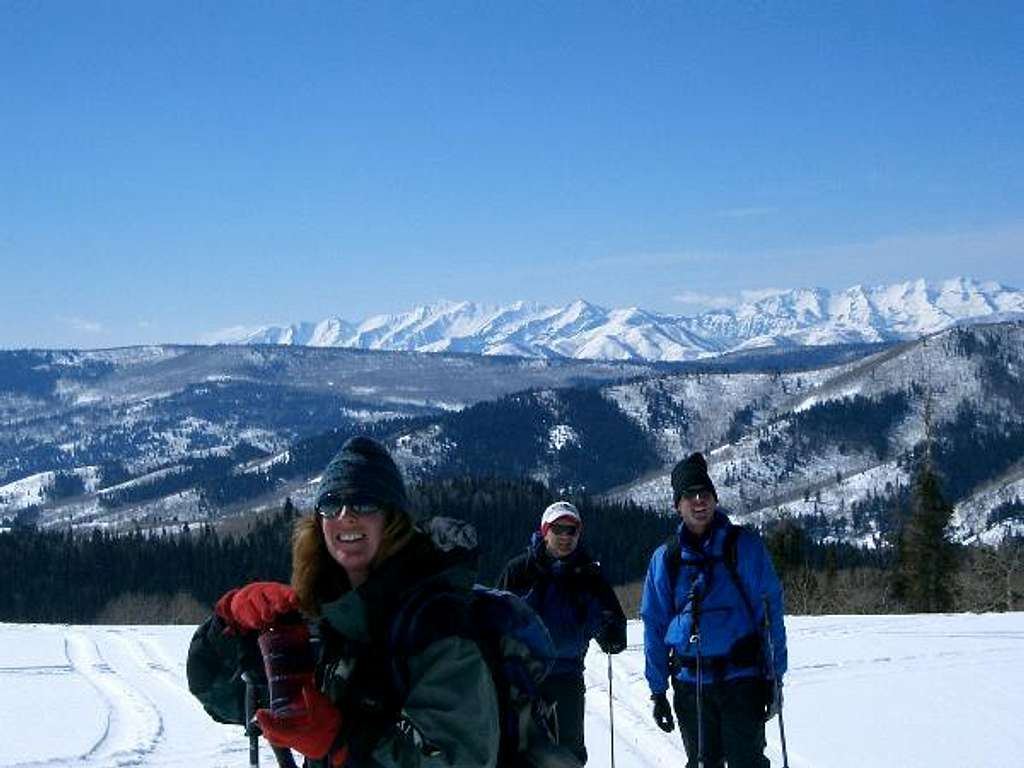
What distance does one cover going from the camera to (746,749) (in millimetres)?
6652

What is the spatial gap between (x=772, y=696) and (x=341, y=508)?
15.8 feet

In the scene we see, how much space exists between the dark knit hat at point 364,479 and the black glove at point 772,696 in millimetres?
4577

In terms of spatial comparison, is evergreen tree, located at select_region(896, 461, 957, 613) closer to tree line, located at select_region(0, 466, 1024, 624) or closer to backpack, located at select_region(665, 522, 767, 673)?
tree line, located at select_region(0, 466, 1024, 624)

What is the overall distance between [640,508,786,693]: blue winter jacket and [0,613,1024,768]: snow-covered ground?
328cm

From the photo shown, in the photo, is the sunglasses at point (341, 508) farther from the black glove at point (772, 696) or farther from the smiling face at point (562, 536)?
the smiling face at point (562, 536)

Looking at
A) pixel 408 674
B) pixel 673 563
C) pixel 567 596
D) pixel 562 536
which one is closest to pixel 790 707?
pixel 567 596

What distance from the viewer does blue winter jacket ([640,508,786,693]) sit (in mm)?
6727

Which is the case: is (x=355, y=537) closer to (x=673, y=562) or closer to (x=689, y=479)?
(x=689, y=479)

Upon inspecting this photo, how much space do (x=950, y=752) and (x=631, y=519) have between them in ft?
362

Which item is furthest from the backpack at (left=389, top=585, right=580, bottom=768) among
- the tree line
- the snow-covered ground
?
the tree line

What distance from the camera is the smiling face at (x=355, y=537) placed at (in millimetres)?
2920

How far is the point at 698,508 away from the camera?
6.79 metres

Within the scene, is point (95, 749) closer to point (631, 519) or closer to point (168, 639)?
point (168, 639)

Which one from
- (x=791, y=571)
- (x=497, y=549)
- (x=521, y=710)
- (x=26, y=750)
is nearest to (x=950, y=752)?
(x=521, y=710)
